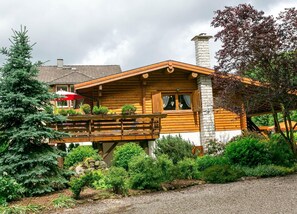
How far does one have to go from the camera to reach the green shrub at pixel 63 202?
736 centimetres

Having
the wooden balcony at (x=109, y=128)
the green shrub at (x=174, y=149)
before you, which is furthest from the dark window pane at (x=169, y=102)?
the green shrub at (x=174, y=149)

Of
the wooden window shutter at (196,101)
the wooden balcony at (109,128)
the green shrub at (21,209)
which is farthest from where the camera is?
the wooden window shutter at (196,101)

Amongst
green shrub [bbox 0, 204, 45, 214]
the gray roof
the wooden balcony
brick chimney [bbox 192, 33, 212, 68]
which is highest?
the gray roof

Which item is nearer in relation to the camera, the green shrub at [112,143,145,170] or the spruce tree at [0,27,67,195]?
the spruce tree at [0,27,67,195]

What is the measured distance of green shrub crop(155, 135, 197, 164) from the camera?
12695 mm

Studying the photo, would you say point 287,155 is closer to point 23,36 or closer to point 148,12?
point 148,12

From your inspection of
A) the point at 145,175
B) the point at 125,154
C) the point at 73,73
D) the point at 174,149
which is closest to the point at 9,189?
the point at 145,175

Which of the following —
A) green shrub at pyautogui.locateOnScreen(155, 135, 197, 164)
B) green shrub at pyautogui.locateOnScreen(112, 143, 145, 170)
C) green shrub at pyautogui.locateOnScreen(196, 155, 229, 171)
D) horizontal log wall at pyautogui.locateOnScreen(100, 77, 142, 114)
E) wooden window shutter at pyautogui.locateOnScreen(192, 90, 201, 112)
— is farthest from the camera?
wooden window shutter at pyautogui.locateOnScreen(192, 90, 201, 112)

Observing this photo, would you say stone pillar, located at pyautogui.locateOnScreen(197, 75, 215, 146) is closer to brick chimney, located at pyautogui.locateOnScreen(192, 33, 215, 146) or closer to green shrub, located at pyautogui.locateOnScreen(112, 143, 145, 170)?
brick chimney, located at pyautogui.locateOnScreen(192, 33, 215, 146)

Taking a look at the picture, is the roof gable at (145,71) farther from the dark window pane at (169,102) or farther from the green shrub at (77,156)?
the green shrub at (77,156)

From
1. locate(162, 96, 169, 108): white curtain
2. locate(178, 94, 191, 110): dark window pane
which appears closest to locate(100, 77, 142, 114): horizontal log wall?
locate(162, 96, 169, 108): white curtain

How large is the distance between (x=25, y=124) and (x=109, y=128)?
17.9 ft

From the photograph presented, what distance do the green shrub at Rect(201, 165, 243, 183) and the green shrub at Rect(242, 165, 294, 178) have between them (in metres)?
0.39

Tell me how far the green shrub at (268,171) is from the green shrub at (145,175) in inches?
108
